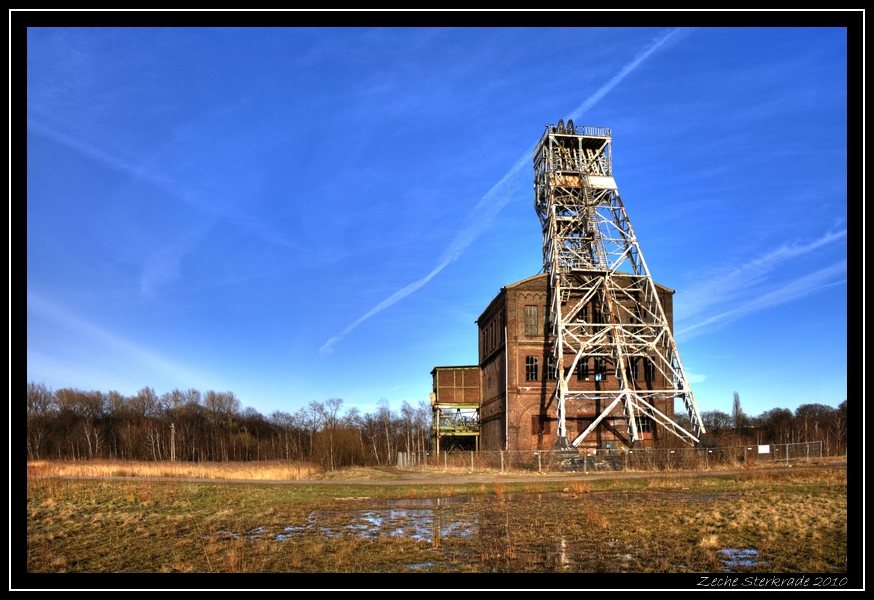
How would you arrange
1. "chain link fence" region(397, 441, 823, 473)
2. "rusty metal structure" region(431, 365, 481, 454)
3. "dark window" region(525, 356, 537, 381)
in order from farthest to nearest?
"rusty metal structure" region(431, 365, 481, 454)
"dark window" region(525, 356, 537, 381)
"chain link fence" region(397, 441, 823, 473)

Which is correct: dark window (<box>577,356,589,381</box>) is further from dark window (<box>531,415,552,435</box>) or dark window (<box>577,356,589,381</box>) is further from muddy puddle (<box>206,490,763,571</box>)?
muddy puddle (<box>206,490,763,571</box>)

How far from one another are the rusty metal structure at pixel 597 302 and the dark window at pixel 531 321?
2.88 feet

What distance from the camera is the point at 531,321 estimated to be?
4081 cm

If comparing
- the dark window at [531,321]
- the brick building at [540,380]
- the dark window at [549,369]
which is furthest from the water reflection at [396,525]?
the dark window at [531,321]

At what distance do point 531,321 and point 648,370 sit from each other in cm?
774

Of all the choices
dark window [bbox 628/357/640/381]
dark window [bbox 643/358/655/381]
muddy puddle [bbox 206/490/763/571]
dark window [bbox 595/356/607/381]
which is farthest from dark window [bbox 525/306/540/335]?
muddy puddle [bbox 206/490/763/571]

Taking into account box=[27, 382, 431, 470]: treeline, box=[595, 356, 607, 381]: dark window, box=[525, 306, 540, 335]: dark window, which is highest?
box=[525, 306, 540, 335]: dark window

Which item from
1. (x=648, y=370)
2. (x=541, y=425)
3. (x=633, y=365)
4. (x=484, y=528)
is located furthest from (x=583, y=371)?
(x=484, y=528)

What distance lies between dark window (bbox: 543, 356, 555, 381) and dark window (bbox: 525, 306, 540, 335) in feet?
6.06

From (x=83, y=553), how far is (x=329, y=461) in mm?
28526

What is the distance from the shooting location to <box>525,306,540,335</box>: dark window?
40625mm
